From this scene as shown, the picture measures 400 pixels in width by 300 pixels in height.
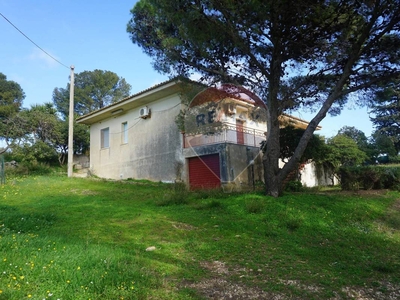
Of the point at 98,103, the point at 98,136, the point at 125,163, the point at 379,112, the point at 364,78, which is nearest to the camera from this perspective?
the point at 364,78

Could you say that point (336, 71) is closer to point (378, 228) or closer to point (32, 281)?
point (378, 228)

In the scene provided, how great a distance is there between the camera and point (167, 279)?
151 inches

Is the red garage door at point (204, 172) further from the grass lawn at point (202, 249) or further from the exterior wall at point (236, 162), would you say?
the grass lawn at point (202, 249)

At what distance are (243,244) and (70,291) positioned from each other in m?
3.17

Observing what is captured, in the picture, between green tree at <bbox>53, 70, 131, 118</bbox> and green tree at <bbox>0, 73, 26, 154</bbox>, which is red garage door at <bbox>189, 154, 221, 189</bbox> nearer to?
green tree at <bbox>0, 73, 26, 154</bbox>

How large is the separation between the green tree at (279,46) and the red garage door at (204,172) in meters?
3.75

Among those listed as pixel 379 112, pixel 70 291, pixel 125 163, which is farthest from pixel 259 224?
pixel 379 112

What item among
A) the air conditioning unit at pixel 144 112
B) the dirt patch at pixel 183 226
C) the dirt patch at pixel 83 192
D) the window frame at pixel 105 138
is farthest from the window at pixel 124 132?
the dirt patch at pixel 183 226

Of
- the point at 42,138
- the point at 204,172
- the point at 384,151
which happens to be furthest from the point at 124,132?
the point at 384,151

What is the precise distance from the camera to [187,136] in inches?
550

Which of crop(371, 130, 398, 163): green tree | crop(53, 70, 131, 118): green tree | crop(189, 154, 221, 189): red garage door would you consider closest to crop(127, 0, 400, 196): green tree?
crop(189, 154, 221, 189): red garage door

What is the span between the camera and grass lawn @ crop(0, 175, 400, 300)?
3.46 metres

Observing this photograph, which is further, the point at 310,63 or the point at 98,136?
the point at 98,136

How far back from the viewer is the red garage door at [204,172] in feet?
42.9
